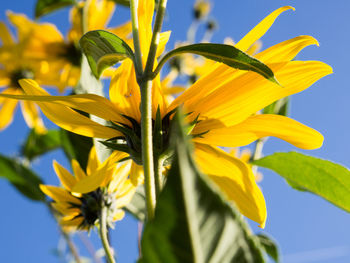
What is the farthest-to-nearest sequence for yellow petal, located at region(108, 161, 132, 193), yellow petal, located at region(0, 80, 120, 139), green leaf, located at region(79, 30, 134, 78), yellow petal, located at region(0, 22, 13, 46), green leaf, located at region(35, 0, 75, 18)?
yellow petal, located at region(0, 22, 13, 46), green leaf, located at region(35, 0, 75, 18), yellow petal, located at region(108, 161, 132, 193), yellow petal, located at region(0, 80, 120, 139), green leaf, located at region(79, 30, 134, 78)

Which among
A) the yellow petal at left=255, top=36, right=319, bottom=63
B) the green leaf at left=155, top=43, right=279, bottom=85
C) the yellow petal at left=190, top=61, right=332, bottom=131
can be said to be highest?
the yellow petal at left=255, top=36, right=319, bottom=63

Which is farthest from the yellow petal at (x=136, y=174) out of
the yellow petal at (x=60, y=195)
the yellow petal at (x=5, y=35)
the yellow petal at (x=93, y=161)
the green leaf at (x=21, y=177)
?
the yellow petal at (x=5, y=35)

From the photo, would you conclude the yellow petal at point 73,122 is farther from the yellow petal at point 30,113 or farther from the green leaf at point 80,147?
the yellow petal at point 30,113

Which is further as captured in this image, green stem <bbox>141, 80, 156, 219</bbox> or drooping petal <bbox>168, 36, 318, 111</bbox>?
drooping petal <bbox>168, 36, 318, 111</bbox>

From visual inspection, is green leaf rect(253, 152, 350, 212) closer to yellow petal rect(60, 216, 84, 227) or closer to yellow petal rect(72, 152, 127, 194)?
yellow petal rect(72, 152, 127, 194)

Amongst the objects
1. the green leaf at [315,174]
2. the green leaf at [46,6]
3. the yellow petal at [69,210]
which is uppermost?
the green leaf at [46,6]

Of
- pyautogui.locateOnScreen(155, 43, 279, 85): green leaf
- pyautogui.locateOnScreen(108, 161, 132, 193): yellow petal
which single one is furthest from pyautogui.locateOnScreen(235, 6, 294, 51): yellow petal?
pyautogui.locateOnScreen(108, 161, 132, 193): yellow petal
